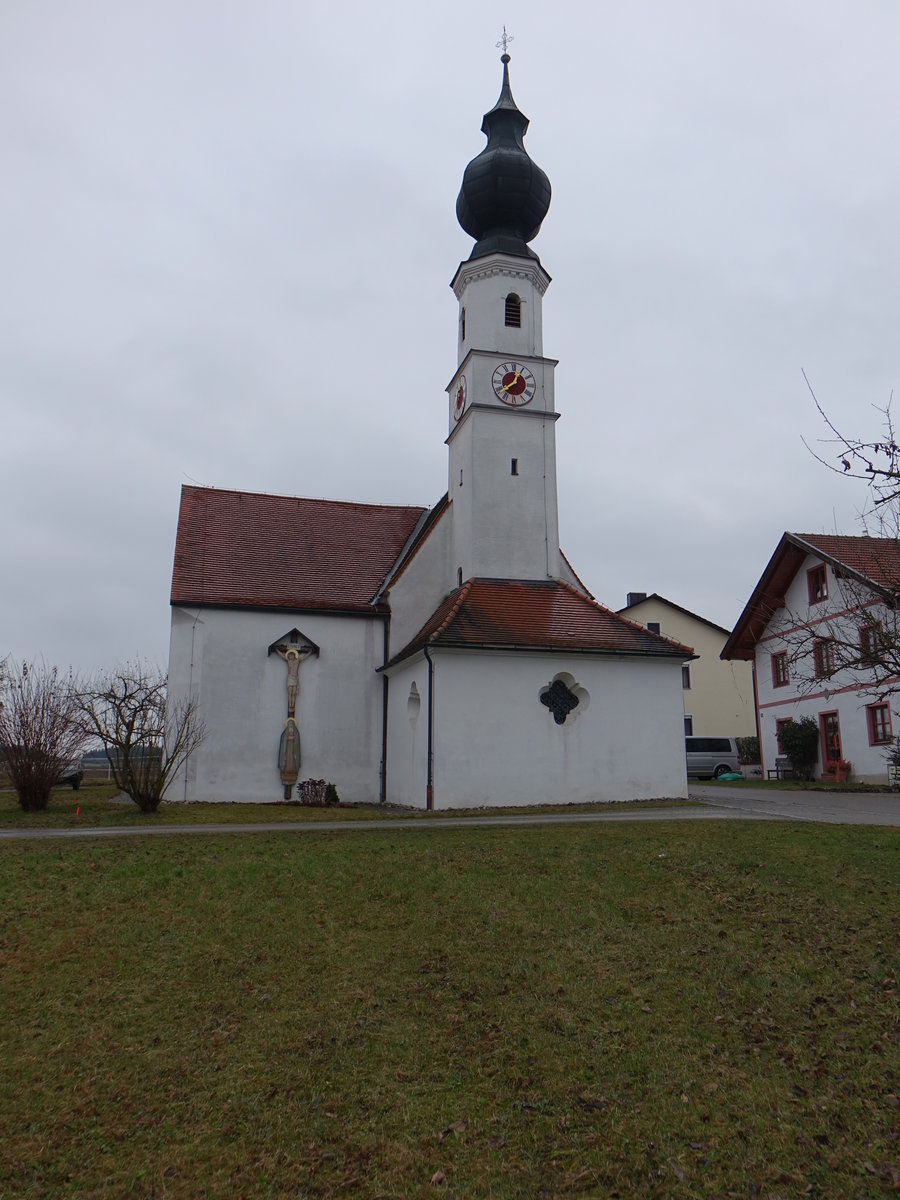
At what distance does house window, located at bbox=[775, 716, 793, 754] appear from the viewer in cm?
3172

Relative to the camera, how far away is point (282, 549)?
25484 mm

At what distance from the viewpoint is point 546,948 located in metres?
7.76

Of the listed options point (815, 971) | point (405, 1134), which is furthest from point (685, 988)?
point (405, 1134)

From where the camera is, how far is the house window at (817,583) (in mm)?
29828

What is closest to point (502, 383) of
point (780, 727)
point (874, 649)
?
point (780, 727)

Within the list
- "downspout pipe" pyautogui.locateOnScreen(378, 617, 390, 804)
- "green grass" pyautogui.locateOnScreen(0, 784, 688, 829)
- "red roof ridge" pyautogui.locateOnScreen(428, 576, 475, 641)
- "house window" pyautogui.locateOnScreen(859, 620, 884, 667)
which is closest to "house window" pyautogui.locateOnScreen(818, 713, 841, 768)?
"green grass" pyautogui.locateOnScreen(0, 784, 688, 829)

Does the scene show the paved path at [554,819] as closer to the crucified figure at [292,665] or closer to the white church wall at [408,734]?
the white church wall at [408,734]

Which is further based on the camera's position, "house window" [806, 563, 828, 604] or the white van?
the white van

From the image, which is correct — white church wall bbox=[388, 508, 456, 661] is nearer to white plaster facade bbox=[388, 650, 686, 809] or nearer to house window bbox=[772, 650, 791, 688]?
white plaster facade bbox=[388, 650, 686, 809]

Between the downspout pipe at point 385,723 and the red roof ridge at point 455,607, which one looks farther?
the downspout pipe at point 385,723

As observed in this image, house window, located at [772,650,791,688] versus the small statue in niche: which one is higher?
house window, located at [772,650,791,688]

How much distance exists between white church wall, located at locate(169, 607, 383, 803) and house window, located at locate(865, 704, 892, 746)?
15.5 m

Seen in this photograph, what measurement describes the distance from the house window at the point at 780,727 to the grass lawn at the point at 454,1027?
22.2 meters

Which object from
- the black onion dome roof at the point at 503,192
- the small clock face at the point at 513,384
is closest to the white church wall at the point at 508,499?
the small clock face at the point at 513,384
